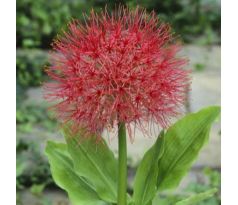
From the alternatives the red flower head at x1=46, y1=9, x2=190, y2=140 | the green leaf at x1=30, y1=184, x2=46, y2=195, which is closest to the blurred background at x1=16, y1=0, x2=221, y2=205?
the green leaf at x1=30, y1=184, x2=46, y2=195

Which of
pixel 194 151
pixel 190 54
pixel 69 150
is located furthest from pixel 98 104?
pixel 190 54

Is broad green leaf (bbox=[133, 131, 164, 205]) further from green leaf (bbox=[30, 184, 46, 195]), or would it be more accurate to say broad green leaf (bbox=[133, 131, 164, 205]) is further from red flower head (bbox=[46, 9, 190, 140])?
green leaf (bbox=[30, 184, 46, 195])

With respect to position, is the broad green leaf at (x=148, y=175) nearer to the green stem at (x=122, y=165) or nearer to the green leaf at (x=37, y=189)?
the green stem at (x=122, y=165)

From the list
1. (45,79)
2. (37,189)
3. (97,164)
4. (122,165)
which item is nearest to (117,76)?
(122,165)

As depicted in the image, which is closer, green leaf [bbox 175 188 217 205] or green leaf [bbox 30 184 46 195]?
green leaf [bbox 175 188 217 205]

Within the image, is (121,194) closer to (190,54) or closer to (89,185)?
(89,185)

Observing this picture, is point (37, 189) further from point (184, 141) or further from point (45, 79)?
point (184, 141)
